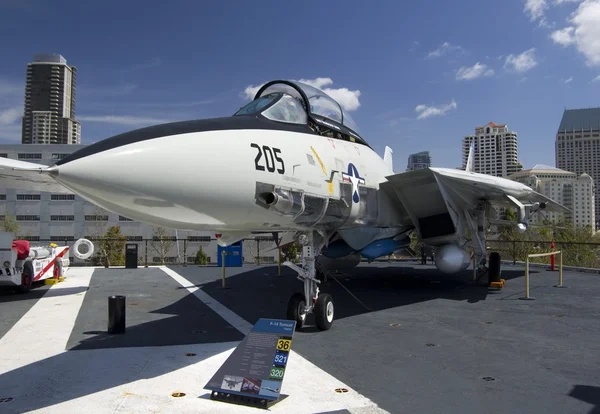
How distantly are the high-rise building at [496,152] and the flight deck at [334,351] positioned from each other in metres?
159

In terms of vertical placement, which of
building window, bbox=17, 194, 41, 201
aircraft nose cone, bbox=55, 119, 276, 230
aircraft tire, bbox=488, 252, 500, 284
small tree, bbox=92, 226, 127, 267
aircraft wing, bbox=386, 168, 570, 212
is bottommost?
small tree, bbox=92, 226, 127, 267

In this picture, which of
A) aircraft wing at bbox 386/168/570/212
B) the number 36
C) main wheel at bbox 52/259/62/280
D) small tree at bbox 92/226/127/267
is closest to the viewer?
the number 36

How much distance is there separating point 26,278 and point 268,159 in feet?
32.3

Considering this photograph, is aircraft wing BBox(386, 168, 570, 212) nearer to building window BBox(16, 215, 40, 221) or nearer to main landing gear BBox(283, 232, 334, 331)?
main landing gear BBox(283, 232, 334, 331)

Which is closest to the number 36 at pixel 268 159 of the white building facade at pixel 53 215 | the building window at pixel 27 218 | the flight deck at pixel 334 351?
the flight deck at pixel 334 351

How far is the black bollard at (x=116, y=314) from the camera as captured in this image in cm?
729

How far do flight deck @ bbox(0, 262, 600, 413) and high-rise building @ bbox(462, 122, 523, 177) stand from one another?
159m

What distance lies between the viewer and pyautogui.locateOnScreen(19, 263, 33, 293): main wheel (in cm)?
1180

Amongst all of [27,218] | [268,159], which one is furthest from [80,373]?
[27,218]

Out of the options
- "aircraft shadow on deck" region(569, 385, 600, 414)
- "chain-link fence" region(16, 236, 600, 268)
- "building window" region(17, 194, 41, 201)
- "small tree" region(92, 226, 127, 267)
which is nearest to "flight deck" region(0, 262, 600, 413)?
"aircraft shadow on deck" region(569, 385, 600, 414)

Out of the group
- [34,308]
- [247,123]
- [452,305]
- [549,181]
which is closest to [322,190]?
[247,123]

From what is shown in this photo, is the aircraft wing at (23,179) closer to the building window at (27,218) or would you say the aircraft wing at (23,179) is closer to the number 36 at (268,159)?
the number 36 at (268,159)

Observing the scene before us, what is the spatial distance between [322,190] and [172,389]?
10.5 feet

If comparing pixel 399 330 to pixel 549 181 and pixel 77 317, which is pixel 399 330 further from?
pixel 549 181
